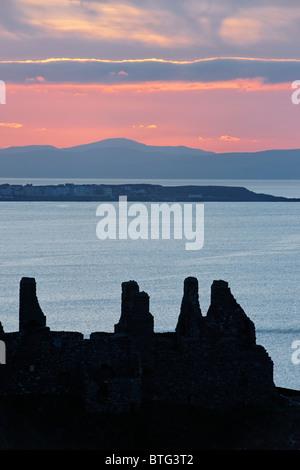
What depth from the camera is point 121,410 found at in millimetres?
25547

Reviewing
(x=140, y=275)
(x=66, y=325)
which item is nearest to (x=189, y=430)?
(x=66, y=325)

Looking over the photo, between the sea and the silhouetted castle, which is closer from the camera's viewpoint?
the silhouetted castle

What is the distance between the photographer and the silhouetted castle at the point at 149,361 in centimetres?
2595

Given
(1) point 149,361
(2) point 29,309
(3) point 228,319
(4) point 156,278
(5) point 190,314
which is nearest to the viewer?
(1) point 149,361

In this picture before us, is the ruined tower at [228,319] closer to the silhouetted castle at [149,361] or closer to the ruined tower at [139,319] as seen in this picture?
the silhouetted castle at [149,361]

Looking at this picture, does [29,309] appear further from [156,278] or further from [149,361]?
[156,278]

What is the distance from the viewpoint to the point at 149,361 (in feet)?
87.2

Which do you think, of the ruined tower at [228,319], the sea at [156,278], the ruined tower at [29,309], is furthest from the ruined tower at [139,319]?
the sea at [156,278]

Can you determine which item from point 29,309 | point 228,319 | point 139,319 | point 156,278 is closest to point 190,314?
point 228,319

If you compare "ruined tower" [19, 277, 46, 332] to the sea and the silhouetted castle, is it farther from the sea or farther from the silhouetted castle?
the sea

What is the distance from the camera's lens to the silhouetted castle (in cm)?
2595

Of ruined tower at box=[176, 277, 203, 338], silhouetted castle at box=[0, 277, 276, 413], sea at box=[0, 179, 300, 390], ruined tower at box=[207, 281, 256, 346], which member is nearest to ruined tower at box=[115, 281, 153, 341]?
silhouetted castle at box=[0, 277, 276, 413]
